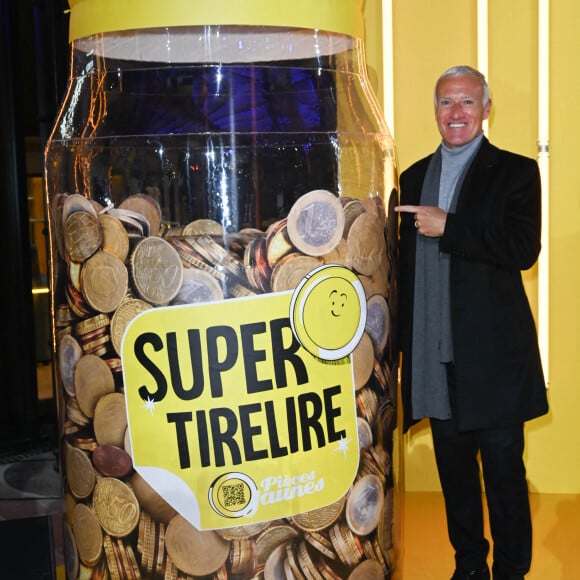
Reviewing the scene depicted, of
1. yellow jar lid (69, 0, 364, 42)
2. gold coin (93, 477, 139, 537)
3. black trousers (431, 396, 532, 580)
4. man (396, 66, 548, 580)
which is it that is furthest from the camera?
black trousers (431, 396, 532, 580)

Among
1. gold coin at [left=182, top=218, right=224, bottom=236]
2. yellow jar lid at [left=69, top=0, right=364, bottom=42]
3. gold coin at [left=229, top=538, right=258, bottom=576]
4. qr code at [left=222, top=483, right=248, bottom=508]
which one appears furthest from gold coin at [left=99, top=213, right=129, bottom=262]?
gold coin at [left=229, top=538, right=258, bottom=576]

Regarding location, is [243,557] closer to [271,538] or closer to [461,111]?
[271,538]

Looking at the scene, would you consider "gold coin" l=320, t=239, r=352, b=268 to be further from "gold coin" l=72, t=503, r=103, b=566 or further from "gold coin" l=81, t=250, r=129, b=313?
"gold coin" l=72, t=503, r=103, b=566

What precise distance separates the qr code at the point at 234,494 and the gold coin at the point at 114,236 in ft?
1.49

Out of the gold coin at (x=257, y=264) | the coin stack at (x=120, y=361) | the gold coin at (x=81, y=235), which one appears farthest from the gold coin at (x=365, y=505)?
the gold coin at (x=81, y=235)

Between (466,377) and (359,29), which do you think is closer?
(359,29)

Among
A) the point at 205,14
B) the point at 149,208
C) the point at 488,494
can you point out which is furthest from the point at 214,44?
the point at 488,494

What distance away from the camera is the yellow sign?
5.60 ft

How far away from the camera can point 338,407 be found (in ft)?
5.93

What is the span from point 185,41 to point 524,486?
1.30 metres

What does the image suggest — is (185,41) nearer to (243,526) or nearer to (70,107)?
(70,107)

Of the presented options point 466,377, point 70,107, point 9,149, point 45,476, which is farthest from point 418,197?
point 9,149

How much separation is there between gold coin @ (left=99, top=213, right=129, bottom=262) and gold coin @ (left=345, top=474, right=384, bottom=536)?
63cm

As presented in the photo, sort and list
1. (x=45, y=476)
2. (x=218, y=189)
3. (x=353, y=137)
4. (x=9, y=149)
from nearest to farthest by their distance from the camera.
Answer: (x=218, y=189) → (x=353, y=137) → (x=45, y=476) → (x=9, y=149)
